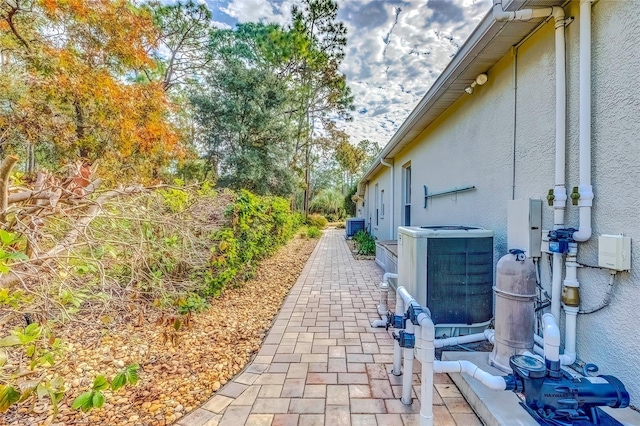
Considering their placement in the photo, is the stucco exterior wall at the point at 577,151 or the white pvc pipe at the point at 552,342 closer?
the white pvc pipe at the point at 552,342

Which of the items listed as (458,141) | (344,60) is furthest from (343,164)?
(458,141)

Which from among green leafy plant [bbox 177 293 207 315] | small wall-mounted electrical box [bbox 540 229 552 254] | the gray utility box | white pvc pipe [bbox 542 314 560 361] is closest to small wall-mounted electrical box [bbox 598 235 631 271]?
small wall-mounted electrical box [bbox 540 229 552 254]

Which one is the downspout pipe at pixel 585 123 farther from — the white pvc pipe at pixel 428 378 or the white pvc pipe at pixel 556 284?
the white pvc pipe at pixel 428 378

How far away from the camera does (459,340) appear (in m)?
2.80

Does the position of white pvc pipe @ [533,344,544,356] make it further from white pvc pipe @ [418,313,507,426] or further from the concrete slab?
white pvc pipe @ [418,313,507,426]

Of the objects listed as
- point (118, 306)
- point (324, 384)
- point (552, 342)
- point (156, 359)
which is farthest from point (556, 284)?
point (118, 306)

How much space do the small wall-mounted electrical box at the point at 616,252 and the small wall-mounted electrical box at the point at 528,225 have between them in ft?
2.05

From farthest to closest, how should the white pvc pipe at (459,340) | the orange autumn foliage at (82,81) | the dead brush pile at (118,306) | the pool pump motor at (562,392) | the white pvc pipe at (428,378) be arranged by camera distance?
the orange autumn foliage at (82,81), the white pvc pipe at (459,340), the dead brush pile at (118,306), the white pvc pipe at (428,378), the pool pump motor at (562,392)

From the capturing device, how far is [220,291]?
4492 mm

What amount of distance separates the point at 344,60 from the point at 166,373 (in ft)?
61.9

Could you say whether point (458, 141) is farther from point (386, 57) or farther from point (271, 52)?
point (271, 52)

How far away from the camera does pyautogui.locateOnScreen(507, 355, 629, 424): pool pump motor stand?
1.55m

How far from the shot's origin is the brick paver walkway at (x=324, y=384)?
2029mm

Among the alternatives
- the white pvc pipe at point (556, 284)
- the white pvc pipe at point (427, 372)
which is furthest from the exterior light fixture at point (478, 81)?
the white pvc pipe at point (427, 372)
